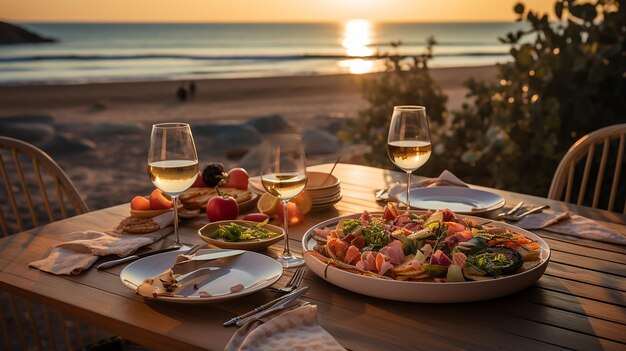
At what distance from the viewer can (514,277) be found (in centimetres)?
142

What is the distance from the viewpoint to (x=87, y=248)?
5.95 feet

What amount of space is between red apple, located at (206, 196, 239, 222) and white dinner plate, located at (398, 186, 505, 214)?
0.57 meters

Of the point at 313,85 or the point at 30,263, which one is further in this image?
the point at 313,85

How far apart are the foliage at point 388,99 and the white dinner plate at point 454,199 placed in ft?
9.12

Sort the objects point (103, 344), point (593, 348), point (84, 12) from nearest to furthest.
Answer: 1. point (593, 348)
2. point (103, 344)
3. point (84, 12)

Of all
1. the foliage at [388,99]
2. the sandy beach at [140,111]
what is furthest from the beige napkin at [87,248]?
the sandy beach at [140,111]

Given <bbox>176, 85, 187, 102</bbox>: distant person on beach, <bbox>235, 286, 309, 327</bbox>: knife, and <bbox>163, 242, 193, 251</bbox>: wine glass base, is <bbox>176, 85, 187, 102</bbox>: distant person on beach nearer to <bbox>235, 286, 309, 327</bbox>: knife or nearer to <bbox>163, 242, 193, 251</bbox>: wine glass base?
<bbox>163, 242, 193, 251</bbox>: wine glass base

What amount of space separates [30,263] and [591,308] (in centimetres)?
137

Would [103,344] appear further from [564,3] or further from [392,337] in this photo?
[564,3]

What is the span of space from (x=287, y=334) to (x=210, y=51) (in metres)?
31.1

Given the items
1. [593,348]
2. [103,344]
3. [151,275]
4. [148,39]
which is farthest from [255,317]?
[148,39]

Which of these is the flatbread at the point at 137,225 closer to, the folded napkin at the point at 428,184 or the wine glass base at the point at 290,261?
the wine glass base at the point at 290,261

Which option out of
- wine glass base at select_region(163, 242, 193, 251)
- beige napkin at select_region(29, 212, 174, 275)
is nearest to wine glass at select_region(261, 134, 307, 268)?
wine glass base at select_region(163, 242, 193, 251)

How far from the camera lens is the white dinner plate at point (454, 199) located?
2229 millimetres
